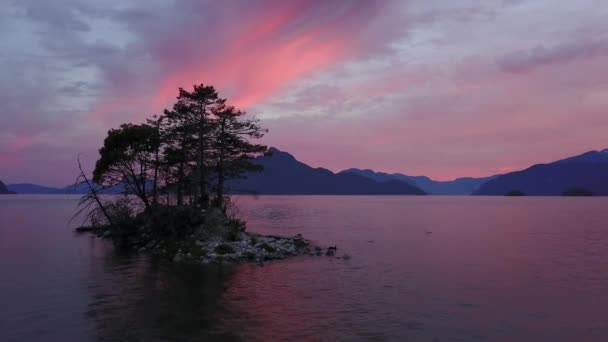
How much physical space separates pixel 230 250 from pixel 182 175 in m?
17.1

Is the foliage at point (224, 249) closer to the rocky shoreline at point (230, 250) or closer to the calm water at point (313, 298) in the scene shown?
the rocky shoreline at point (230, 250)

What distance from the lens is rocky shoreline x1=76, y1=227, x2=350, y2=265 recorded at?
133 feet

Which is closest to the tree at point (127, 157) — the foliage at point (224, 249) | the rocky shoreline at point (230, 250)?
the rocky shoreline at point (230, 250)

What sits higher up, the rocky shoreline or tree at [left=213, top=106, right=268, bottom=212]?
tree at [left=213, top=106, right=268, bottom=212]

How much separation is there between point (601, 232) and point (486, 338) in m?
69.1

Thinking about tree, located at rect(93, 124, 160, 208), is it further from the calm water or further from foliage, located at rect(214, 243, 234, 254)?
foliage, located at rect(214, 243, 234, 254)

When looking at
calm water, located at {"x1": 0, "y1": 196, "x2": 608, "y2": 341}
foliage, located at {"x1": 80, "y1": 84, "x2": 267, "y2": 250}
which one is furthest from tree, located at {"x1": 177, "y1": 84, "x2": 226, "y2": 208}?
calm water, located at {"x1": 0, "y1": 196, "x2": 608, "y2": 341}

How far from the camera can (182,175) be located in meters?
54.8

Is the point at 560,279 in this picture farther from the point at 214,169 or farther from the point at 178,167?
the point at 178,167

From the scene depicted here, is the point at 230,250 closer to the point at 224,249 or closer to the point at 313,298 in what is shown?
the point at 224,249

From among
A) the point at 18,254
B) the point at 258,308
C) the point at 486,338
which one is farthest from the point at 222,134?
the point at 486,338

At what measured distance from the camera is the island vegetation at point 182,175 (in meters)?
46.1

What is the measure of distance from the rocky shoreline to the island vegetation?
0.15 metres

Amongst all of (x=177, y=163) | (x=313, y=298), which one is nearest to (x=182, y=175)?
(x=177, y=163)
